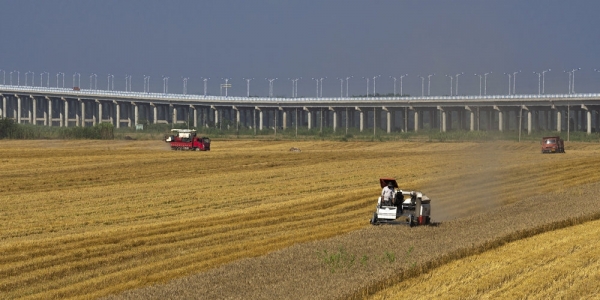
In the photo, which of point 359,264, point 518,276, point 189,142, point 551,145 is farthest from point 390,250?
point 189,142

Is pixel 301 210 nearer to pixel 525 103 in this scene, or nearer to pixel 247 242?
pixel 247 242

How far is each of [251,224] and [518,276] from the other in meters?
14.8

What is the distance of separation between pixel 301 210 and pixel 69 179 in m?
21.8

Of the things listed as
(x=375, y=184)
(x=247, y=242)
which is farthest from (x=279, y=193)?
(x=247, y=242)

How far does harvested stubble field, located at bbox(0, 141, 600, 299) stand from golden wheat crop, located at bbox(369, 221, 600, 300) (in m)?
0.59

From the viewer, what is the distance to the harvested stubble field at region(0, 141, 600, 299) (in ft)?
73.8

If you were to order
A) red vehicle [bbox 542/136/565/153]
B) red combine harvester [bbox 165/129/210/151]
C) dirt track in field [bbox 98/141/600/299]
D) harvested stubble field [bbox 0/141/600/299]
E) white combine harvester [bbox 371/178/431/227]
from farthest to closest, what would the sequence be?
1. red combine harvester [bbox 165/129/210/151]
2. red vehicle [bbox 542/136/565/153]
3. white combine harvester [bbox 371/178/431/227]
4. harvested stubble field [bbox 0/141/600/299]
5. dirt track in field [bbox 98/141/600/299]

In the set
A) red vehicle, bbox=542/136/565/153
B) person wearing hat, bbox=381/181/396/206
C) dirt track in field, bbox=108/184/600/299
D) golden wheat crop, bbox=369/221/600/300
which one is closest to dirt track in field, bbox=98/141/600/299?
dirt track in field, bbox=108/184/600/299

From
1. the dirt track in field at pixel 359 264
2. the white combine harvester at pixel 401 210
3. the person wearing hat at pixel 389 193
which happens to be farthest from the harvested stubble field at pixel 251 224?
the person wearing hat at pixel 389 193

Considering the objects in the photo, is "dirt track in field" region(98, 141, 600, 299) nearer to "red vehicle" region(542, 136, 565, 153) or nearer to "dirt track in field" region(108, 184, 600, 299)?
"dirt track in field" region(108, 184, 600, 299)

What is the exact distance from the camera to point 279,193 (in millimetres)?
48375

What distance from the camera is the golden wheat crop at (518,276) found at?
64.1 ft

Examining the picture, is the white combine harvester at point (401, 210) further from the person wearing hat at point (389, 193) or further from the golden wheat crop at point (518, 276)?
the golden wheat crop at point (518, 276)

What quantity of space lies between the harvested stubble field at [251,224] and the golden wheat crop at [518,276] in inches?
23.1
